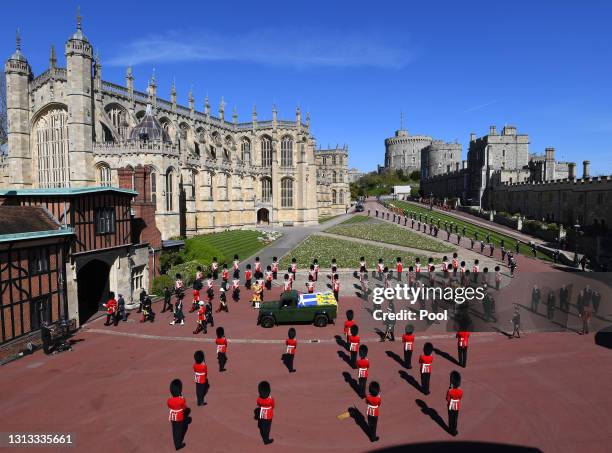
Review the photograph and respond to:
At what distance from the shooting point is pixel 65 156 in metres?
41.3

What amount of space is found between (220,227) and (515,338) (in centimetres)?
4336

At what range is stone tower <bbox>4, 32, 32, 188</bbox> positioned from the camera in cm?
4144

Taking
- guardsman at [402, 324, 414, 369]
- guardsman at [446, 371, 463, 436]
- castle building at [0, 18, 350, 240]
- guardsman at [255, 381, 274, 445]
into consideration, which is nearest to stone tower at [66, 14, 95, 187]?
castle building at [0, 18, 350, 240]

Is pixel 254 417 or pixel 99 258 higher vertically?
pixel 99 258

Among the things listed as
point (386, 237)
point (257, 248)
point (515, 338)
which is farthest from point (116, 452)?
point (386, 237)

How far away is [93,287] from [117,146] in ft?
68.7

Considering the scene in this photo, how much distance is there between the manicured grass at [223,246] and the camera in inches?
1222

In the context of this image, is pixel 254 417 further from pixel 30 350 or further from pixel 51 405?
pixel 30 350

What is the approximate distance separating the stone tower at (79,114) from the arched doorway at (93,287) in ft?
62.8

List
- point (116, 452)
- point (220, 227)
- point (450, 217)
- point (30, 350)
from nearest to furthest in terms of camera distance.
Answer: point (116, 452) → point (30, 350) → point (220, 227) → point (450, 217)

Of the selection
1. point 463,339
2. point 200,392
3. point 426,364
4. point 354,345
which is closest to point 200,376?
point 200,392

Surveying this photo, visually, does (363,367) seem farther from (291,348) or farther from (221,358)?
(221,358)

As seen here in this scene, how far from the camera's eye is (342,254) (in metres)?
36.8

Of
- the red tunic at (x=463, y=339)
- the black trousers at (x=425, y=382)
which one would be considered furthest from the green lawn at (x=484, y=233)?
the black trousers at (x=425, y=382)
